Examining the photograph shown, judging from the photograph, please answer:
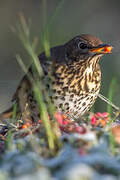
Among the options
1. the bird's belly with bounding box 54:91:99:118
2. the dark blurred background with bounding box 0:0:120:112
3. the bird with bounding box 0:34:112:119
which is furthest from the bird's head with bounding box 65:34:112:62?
the dark blurred background with bounding box 0:0:120:112

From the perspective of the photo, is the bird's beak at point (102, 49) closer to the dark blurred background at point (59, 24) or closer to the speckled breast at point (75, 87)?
the speckled breast at point (75, 87)

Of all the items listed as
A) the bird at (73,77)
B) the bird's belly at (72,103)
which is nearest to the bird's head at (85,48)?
the bird at (73,77)

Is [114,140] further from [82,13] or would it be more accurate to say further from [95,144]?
[82,13]

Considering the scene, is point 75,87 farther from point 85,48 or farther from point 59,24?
point 59,24

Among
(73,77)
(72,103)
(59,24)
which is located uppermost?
(73,77)

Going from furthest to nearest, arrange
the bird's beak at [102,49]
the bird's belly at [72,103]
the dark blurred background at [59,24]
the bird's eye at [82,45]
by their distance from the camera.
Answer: the dark blurred background at [59,24] < the bird's eye at [82,45] < the bird's belly at [72,103] < the bird's beak at [102,49]

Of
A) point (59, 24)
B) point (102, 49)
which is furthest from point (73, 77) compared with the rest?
point (59, 24)

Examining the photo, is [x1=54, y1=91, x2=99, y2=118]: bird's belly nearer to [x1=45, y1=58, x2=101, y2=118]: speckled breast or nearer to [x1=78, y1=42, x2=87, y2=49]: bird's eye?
[x1=45, y1=58, x2=101, y2=118]: speckled breast

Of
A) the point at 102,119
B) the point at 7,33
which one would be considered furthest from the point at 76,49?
the point at 7,33
